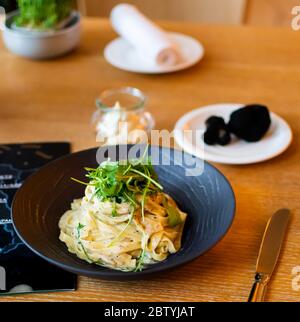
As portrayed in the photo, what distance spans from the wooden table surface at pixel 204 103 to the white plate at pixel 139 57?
0.9 inches

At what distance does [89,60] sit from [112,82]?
158 mm

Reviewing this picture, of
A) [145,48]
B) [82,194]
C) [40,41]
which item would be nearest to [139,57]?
[145,48]

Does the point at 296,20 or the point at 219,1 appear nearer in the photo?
the point at 296,20

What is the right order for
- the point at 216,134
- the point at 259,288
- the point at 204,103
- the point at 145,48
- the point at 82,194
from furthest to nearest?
the point at 145,48, the point at 204,103, the point at 216,134, the point at 82,194, the point at 259,288

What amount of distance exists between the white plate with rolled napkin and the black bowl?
520 mm

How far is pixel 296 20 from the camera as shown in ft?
5.23

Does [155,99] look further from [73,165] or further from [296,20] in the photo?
[296,20]

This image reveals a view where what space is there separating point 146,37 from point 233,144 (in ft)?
1.63

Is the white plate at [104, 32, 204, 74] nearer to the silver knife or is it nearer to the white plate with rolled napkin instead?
the white plate with rolled napkin

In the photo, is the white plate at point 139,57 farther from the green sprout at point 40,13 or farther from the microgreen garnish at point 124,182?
the microgreen garnish at point 124,182

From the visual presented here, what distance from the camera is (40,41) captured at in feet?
4.51

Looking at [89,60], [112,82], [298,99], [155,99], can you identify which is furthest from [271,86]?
[89,60]

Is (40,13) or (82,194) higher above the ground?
(40,13)

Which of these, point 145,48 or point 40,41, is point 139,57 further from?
point 40,41
